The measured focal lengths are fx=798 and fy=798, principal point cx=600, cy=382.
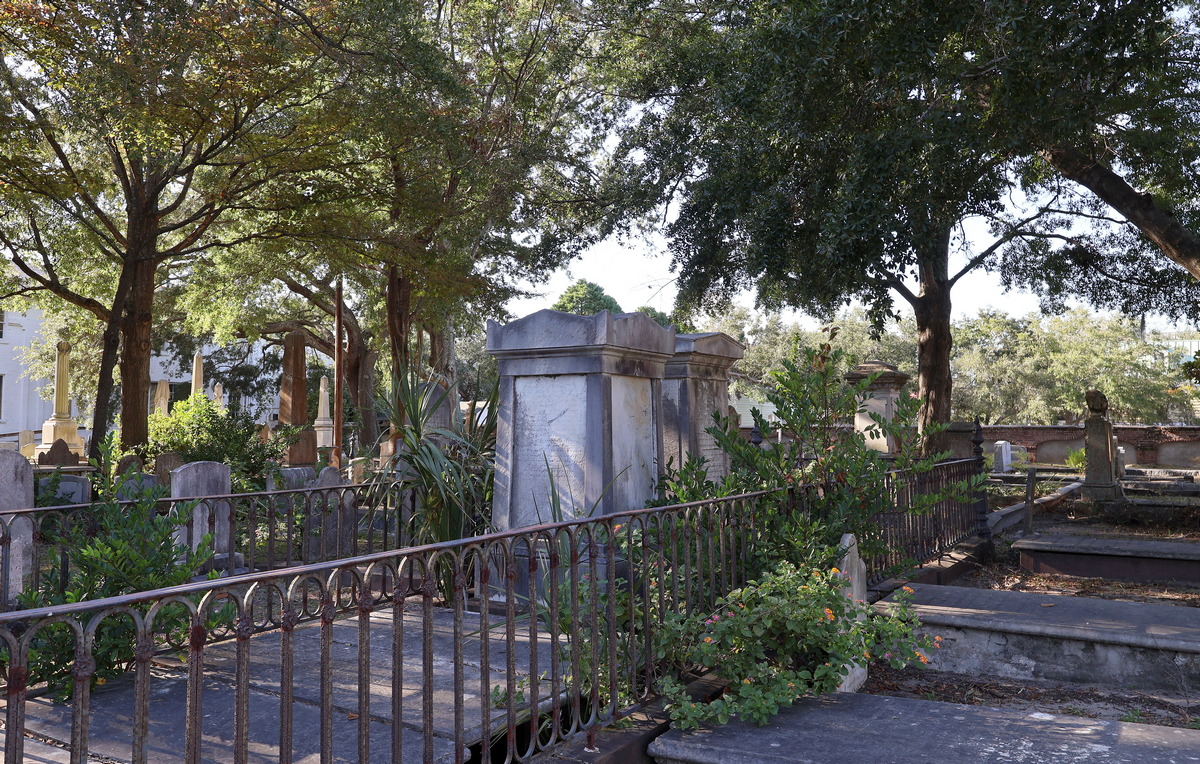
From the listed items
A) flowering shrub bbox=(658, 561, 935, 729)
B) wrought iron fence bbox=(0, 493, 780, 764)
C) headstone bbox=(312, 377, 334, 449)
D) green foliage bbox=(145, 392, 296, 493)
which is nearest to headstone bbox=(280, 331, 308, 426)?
headstone bbox=(312, 377, 334, 449)

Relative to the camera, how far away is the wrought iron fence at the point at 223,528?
15.1 ft

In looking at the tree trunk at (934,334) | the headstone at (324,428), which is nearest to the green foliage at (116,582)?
the tree trunk at (934,334)

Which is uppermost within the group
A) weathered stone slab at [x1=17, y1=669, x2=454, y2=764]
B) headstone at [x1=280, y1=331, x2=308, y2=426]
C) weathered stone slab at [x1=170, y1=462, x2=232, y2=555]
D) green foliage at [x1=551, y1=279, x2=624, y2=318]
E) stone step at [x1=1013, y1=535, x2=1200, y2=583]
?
green foliage at [x1=551, y1=279, x2=624, y2=318]

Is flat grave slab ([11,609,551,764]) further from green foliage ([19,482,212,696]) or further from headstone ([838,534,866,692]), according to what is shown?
headstone ([838,534,866,692])

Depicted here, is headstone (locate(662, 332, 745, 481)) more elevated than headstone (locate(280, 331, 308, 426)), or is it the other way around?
headstone (locate(280, 331, 308, 426))

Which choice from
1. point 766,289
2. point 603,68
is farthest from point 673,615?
point 603,68

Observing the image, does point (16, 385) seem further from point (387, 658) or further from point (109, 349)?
point (387, 658)

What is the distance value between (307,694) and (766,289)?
1322 centimetres

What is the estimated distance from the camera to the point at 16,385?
35281 mm

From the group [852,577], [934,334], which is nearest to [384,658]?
[852,577]

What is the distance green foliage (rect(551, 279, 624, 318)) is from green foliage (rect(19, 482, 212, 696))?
126ft

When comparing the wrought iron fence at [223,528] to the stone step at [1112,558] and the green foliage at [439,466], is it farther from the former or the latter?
the stone step at [1112,558]

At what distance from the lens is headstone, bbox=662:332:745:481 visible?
7164 mm

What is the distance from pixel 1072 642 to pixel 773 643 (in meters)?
2.65
